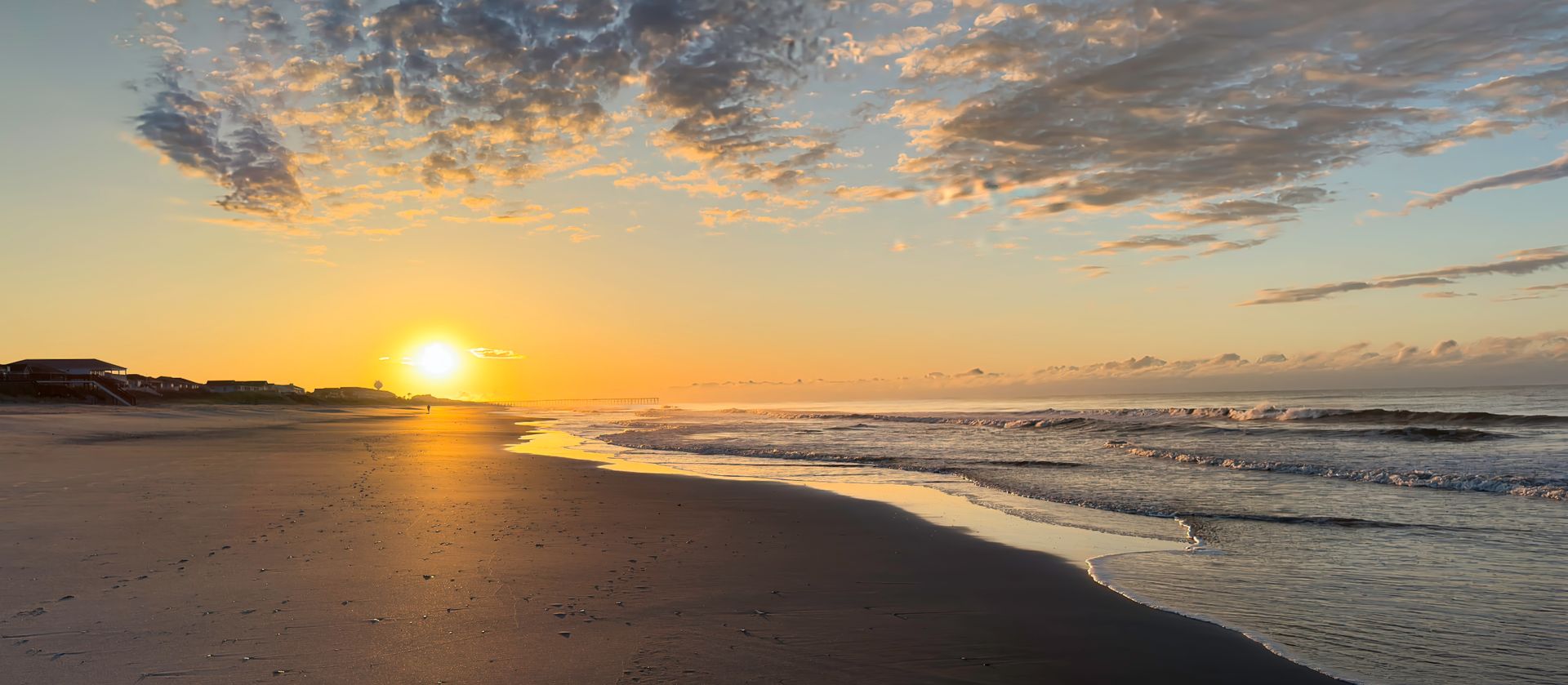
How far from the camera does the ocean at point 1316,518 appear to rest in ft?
21.5

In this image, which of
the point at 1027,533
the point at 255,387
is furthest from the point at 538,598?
the point at 255,387

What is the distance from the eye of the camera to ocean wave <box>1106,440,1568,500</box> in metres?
15.7

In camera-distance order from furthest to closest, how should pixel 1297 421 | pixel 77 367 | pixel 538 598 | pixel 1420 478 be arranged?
pixel 77 367
pixel 1297 421
pixel 1420 478
pixel 538 598

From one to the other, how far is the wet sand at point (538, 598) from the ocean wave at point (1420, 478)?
40.6 feet

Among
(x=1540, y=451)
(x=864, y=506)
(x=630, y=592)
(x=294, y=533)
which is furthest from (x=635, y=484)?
(x=1540, y=451)

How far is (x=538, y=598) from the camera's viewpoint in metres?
7.04

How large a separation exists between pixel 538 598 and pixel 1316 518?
12.1 metres

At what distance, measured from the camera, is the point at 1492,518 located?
1266cm

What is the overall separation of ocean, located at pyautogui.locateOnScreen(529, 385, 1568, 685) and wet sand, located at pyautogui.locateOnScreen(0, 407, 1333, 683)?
120cm

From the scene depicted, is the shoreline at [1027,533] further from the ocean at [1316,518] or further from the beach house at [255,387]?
the beach house at [255,387]

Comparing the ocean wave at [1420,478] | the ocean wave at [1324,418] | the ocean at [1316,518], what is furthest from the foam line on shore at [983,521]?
the ocean wave at [1324,418]

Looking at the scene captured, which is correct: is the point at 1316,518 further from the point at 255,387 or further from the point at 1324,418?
the point at 255,387

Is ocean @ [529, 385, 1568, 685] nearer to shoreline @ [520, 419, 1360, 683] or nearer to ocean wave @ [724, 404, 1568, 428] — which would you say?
shoreline @ [520, 419, 1360, 683]

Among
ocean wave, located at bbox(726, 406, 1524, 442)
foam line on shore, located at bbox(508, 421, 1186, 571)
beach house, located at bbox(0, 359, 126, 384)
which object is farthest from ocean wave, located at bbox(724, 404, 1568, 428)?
beach house, located at bbox(0, 359, 126, 384)
